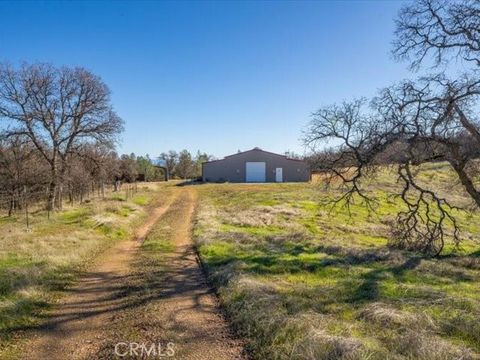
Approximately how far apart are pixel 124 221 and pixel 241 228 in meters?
6.21

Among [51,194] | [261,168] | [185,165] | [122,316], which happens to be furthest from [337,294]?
[185,165]

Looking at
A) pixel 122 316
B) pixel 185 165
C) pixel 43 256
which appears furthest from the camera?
pixel 185 165

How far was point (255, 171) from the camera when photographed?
5328cm

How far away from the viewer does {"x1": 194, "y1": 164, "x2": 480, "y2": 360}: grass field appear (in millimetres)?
5387

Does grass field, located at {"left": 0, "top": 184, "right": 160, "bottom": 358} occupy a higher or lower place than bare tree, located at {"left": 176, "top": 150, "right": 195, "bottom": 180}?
lower

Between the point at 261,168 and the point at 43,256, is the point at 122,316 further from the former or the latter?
the point at 261,168

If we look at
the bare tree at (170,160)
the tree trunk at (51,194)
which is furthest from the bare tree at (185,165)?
the tree trunk at (51,194)

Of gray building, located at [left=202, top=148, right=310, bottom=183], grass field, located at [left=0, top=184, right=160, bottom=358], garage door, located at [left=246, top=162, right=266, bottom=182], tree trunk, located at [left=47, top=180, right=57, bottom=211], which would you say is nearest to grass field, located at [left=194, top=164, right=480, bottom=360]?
grass field, located at [left=0, top=184, right=160, bottom=358]

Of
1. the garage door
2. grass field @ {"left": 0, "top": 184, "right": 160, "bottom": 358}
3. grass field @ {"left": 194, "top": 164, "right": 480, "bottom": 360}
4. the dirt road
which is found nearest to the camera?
grass field @ {"left": 194, "top": 164, "right": 480, "bottom": 360}

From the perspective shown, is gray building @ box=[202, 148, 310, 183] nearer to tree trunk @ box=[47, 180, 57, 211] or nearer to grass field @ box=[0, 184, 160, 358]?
tree trunk @ box=[47, 180, 57, 211]

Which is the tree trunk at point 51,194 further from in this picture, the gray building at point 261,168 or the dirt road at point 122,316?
the gray building at point 261,168

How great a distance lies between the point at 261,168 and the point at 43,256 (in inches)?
1688

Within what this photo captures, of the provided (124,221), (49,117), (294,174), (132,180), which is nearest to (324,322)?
(124,221)

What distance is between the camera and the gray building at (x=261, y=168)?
5272cm
